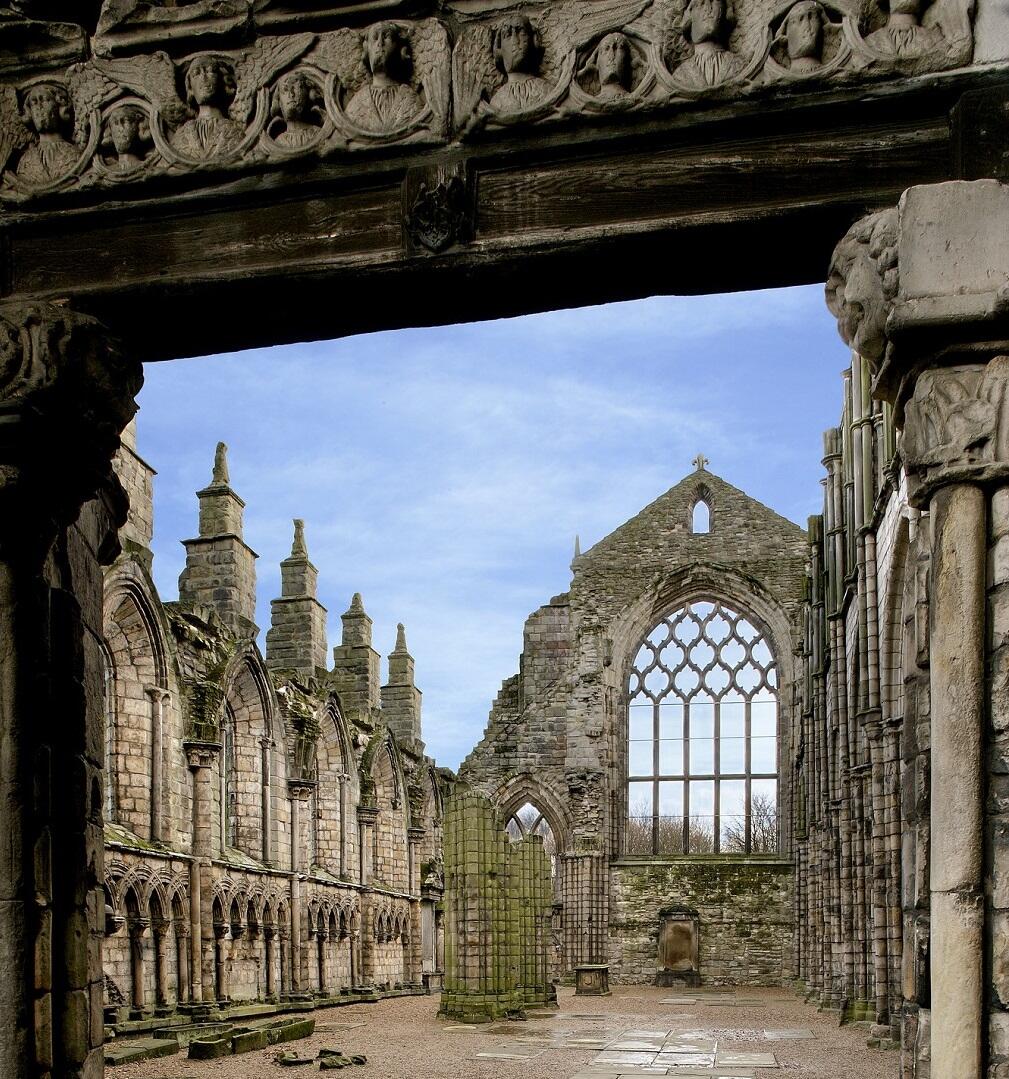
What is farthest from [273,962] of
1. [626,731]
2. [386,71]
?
[386,71]

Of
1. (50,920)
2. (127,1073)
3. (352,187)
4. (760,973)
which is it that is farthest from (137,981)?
(760,973)

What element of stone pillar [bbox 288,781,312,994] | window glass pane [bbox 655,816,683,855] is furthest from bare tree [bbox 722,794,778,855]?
stone pillar [bbox 288,781,312,994]

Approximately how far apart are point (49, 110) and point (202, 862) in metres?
16.3

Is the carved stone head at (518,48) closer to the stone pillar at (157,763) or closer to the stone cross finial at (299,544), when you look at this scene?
the stone pillar at (157,763)

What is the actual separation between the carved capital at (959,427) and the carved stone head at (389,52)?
1.89 meters

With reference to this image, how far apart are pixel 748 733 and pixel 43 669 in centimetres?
2978

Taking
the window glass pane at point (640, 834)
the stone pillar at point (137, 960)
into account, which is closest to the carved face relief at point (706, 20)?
the stone pillar at point (137, 960)

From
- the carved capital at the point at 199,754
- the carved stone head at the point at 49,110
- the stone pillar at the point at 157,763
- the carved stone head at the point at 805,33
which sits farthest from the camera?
the carved capital at the point at 199,754

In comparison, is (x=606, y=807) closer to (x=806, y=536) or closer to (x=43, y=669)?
(x=806, y=536)

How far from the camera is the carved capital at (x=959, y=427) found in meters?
4.13

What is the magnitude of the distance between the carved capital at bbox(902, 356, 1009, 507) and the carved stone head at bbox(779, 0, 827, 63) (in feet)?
3.26

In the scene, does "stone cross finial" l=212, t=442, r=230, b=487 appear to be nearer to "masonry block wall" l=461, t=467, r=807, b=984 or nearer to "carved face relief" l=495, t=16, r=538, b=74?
"masonry block wall" l=461, t=467, r=807, b=984

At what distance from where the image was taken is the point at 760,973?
3198cm

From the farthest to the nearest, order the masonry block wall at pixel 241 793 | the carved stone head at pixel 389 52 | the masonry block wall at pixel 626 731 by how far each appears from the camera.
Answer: the masonry block wall at pixel 626 731 < the masonry block wall at pixel 241 793 < the carved stone head at pixel 389 52
